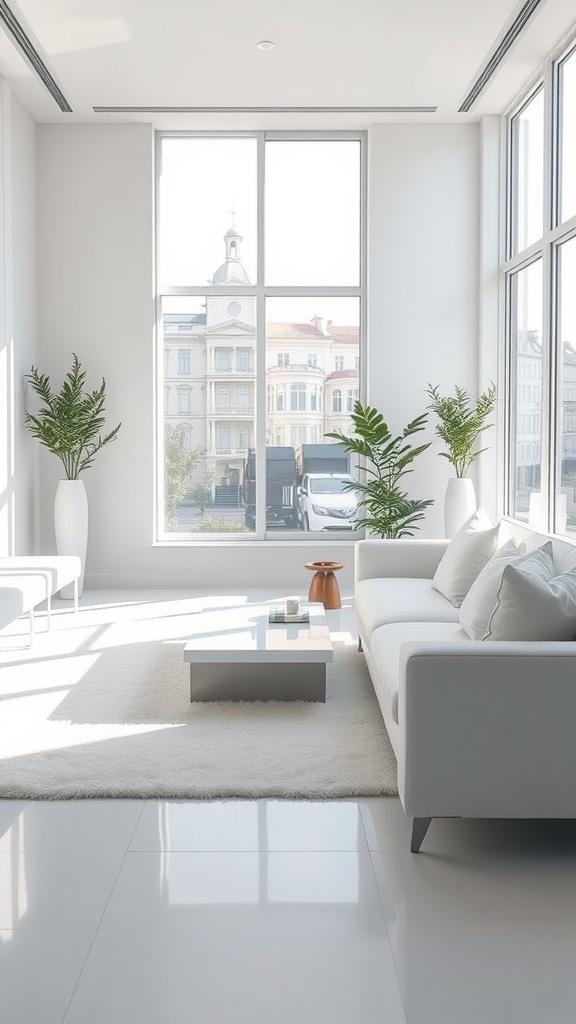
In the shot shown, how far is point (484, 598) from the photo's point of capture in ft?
12.1

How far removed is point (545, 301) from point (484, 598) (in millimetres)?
2979

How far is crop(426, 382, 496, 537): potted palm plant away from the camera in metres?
7.11

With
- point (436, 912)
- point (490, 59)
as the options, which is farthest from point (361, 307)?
point (436, 912)

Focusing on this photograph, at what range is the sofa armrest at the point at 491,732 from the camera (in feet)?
8.59

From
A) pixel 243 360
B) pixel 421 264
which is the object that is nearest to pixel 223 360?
pixel 243 360

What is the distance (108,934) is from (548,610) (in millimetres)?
1595

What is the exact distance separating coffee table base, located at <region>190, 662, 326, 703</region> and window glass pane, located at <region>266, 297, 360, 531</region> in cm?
372

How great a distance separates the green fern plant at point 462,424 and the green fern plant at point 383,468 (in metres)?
0.19

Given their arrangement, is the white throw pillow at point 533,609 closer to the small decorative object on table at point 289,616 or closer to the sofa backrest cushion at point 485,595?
the sofa backrest cushion at point 485,595

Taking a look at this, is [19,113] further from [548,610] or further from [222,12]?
[548,610]

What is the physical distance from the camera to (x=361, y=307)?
25.7 ft

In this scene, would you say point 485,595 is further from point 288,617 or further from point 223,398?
point 223,398

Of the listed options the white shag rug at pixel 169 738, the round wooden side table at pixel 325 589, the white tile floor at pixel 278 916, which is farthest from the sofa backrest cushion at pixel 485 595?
the round wooden side table at pixel 325 589

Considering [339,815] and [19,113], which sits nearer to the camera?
[339,815]
